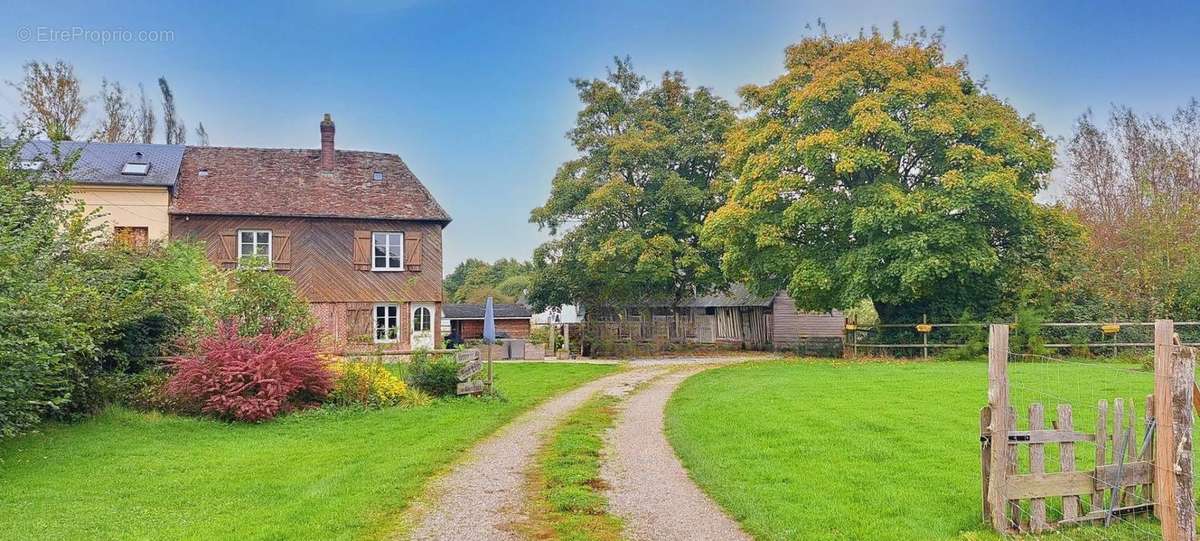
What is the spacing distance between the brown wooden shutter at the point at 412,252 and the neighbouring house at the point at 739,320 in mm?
10455

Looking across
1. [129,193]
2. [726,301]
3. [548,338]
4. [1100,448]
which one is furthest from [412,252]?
[1100,448]

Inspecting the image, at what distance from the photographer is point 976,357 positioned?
999 inches

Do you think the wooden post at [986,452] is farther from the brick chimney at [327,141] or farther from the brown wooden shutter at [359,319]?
the brick chimney at [327,141]

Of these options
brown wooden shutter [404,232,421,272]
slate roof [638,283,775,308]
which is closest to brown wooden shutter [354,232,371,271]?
brown wooden shutter [404,232,421,272]

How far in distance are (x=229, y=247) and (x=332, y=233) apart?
11.0ft

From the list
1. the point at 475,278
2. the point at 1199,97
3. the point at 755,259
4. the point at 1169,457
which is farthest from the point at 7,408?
the point at 475,278

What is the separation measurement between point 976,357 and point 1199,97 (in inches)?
708

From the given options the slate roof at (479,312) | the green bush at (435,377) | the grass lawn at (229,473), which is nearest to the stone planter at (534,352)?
the green bush at (435,377)

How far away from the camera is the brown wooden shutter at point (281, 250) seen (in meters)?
27.6

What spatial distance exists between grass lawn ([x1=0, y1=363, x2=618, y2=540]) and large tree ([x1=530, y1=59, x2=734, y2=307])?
1814 cm

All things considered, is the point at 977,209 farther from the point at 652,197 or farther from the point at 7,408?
the point at 7,408

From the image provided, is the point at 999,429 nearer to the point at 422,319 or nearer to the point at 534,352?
the point at 422,319

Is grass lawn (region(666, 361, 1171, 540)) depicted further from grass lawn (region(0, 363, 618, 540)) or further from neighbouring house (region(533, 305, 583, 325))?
neighbouring house (region(533, 305, 583, 325))

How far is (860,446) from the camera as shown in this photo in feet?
32.9
